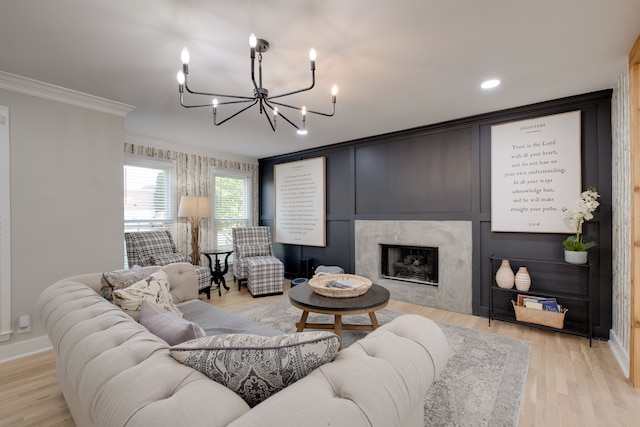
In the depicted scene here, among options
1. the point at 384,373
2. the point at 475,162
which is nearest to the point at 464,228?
the point at 475,162

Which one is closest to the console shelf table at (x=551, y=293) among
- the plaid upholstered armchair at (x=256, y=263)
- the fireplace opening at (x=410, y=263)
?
the fireplace opening at (x=410, y=263)

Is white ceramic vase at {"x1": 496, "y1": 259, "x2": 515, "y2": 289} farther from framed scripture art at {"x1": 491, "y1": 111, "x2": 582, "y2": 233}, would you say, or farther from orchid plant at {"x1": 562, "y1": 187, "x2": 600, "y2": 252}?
orchid plant at {"x1": 562, "y1": 187, "x2": 600, "y2": 252}

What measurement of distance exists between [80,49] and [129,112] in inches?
50.4

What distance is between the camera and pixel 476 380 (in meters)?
2.09

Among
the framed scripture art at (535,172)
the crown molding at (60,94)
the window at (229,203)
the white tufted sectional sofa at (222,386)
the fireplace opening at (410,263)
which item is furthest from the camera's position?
the window at (229,203)

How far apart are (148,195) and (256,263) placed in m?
1.96

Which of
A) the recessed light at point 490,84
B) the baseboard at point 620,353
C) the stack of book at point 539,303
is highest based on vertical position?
the recessed light at point 490,84

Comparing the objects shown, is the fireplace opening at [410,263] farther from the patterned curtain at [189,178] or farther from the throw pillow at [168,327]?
the throw pillow at [168,327]

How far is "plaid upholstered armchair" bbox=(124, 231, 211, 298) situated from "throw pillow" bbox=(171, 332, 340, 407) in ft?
11.0

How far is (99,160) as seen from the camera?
9.75 ft

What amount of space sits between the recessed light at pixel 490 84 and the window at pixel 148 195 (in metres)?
4.39

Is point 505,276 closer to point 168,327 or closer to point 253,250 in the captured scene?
point 168,327

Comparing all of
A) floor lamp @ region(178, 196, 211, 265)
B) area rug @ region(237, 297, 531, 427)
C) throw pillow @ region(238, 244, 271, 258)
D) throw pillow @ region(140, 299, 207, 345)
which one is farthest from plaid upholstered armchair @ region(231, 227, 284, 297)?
throw pillow @ region(140, 299, 207, 345)

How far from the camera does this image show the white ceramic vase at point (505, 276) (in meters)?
3.11
